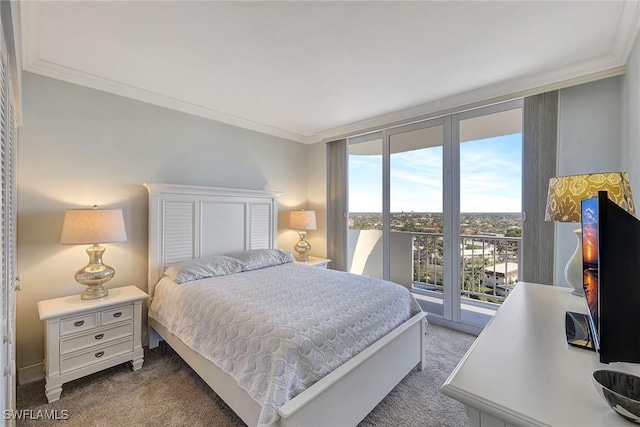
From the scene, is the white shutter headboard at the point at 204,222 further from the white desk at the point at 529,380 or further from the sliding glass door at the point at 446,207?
the white desk at the point at 529,380

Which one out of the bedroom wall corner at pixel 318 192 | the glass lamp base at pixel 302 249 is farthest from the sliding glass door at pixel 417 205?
the glass lamp base at pixel 302 249

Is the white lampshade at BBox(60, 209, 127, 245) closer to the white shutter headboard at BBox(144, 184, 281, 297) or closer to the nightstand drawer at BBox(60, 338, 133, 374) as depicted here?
the white shutter headboard at BBox(144, 184, 281, 297)

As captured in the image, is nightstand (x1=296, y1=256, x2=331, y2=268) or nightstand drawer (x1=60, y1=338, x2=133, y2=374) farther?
nightstand (x1=296, y1=256, x2=331, y2=268)

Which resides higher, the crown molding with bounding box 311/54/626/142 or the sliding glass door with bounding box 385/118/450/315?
the crown molding with bounding box 311/54/626/142

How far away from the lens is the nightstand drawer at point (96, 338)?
6.55ft

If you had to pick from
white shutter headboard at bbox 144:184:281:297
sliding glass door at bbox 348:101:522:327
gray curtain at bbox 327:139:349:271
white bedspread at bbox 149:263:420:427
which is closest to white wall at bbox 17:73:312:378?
white shutter headboard at bbox 144:184:281:297

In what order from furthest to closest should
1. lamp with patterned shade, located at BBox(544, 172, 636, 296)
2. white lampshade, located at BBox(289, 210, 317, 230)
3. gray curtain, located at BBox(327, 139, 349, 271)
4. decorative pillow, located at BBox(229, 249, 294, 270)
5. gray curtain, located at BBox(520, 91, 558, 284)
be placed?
gray curtain, located at BBox(327, 139, 349, 271) → white lampshade, located at BBox(289, 210, 317, 230) → decorative pillow, located at BBox(229, 249, 294, 270) → gray curtain, located at BBox(520, 91, 558, 284) → lamp with patterned shade, located at BBox(544, 172, 636, 296)

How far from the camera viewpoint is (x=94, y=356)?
6.93ft

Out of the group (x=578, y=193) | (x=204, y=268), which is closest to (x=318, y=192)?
(x=204, y=268)

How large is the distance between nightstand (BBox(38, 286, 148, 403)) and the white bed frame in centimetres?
30

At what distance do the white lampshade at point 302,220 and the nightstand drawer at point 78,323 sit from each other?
92.4 inches

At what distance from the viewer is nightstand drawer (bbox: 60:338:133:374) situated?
Answer: 1987 mm

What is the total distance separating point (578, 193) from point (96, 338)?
330cm

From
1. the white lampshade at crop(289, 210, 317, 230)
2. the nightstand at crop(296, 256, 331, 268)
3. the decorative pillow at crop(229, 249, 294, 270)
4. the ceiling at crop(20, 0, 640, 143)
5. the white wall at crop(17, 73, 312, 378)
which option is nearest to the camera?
the ceiling at crop(20, 0, 640, 143)
